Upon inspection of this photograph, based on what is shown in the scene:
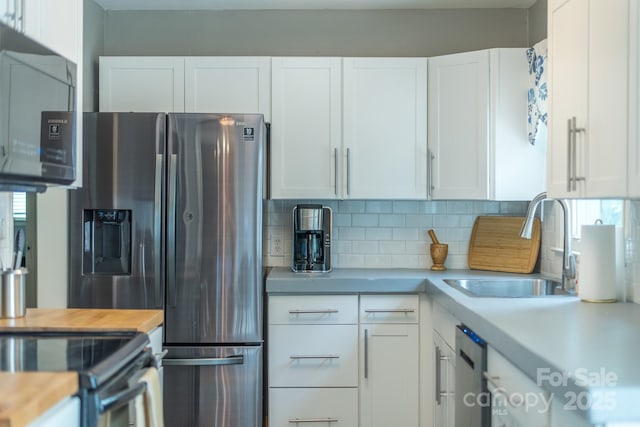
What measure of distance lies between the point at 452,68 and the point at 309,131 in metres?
0.85

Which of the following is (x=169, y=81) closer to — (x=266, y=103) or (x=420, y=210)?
(x=266, y=103)

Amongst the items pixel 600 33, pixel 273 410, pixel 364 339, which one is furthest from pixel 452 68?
pixel 273 410

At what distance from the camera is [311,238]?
324 centimetres

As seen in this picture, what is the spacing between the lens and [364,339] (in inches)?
115

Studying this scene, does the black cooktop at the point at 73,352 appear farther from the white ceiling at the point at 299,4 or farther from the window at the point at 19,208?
the white ceiling at the point at 299,4

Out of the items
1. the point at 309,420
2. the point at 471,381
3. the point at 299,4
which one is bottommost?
the point at 309,420

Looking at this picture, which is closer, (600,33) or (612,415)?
(612,415)

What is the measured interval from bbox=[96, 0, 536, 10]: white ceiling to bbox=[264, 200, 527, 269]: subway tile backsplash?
3.84 feet

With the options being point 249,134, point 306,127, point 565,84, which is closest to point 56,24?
point 249,134

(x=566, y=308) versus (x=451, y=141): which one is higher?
(x=451, y=141)

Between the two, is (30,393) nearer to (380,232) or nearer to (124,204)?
(124,204)

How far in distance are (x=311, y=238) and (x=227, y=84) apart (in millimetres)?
988

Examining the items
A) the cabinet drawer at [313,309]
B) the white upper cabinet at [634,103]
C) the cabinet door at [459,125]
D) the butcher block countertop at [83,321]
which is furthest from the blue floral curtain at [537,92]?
the butcher block countertop at [83,321]

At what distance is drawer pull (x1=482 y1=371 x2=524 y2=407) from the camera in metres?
1.60
